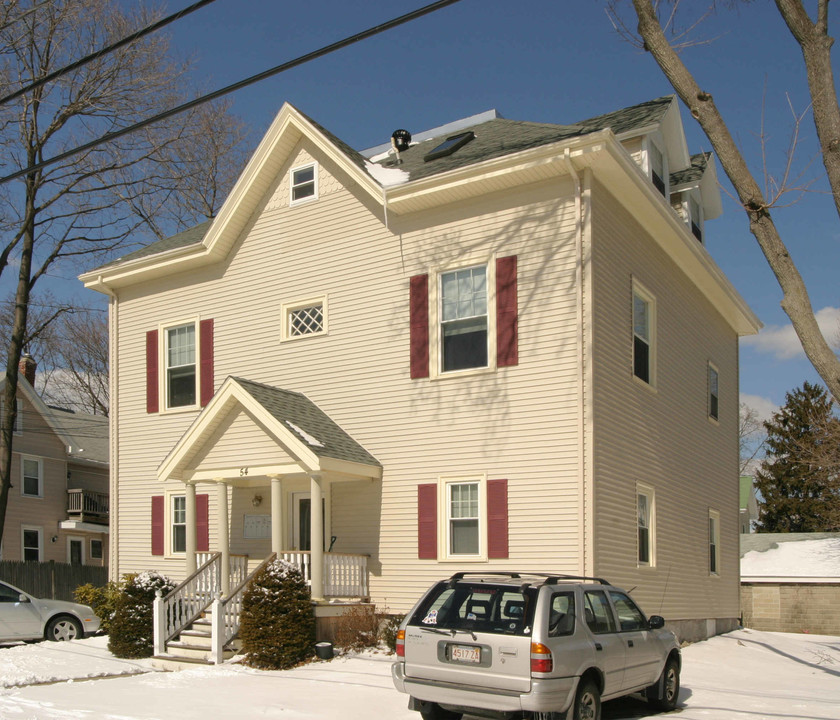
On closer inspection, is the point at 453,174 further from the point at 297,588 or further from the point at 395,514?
the point at 297,588

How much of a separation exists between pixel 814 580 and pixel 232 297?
17.9m

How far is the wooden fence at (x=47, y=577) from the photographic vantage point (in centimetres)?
2791

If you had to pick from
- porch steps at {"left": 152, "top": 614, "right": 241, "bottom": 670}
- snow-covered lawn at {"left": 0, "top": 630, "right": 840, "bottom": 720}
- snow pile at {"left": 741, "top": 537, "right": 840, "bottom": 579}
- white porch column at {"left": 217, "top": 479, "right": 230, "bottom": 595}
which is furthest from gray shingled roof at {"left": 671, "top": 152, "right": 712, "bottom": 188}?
porch steps at {"left": 152, "top": 614, "right": 241, "bottom": 670}

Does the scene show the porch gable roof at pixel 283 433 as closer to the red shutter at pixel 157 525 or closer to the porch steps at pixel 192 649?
the porch steps at pixel 192 649

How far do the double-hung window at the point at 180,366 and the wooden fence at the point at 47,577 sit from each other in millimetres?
11534

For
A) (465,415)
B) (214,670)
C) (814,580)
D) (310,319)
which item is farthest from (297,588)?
(814,580)

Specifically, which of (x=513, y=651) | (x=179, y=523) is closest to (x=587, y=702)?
(x=513, y=651)

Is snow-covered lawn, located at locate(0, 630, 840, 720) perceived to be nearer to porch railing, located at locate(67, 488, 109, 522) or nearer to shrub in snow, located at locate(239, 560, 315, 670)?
shrub in snow, located at locate(239, 560, 315, 670)

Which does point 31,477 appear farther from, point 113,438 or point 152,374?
point 152,374

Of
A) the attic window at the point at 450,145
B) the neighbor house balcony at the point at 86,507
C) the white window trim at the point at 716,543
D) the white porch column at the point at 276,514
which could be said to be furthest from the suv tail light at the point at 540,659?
the neighbor house balcony at the point at 86,507

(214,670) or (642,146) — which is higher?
(642,146)

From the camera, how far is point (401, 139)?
21422mm

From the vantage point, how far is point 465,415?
52.6ft

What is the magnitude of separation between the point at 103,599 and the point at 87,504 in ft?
62.2
